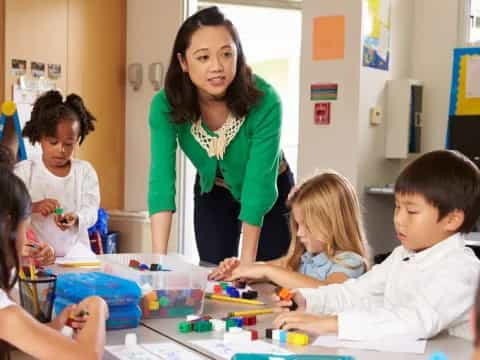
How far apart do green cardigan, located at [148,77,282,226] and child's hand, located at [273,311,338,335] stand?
74 centimetres

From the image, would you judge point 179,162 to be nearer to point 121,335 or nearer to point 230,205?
point 230,205

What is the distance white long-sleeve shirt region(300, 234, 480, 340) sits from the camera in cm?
143

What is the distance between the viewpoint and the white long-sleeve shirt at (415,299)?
143 cm

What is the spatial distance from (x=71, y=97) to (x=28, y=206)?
1.79m

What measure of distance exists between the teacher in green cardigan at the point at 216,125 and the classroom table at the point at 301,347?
1.76ft

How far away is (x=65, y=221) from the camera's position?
258 centimetres

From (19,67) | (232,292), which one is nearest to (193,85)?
(232,292)

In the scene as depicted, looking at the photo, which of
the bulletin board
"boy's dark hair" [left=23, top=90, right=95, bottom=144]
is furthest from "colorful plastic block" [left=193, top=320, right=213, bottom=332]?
the bulletin board

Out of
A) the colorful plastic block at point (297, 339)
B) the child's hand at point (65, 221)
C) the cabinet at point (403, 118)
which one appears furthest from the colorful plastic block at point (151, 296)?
the cabinet at point (403, 118)

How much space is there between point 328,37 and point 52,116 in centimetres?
179

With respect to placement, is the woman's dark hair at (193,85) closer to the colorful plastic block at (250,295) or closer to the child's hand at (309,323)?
the colorful plastic block at (250,295)

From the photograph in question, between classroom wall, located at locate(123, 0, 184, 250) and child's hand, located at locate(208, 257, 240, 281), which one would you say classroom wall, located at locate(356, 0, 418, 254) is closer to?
classroom wall, located at locate(123, 0, 184, 250)

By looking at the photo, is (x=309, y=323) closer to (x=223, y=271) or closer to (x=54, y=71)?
(x=223, y=271)

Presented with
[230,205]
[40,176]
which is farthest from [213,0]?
[230,205]
